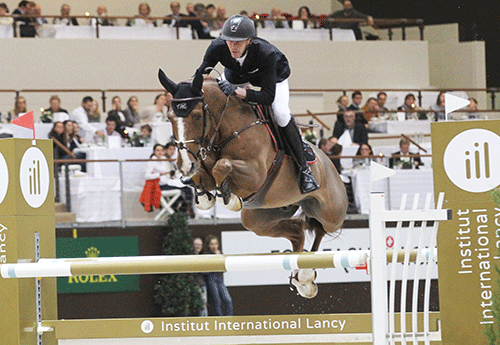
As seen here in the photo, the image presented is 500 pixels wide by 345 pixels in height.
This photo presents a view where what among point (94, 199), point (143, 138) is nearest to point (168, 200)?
point (94, 199)

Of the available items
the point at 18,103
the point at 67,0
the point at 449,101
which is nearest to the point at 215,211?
the point at 18,103

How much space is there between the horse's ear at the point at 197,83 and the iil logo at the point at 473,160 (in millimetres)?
1477

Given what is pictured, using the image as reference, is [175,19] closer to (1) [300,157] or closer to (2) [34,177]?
(1) [300,157]

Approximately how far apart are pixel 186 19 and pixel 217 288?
641 cm

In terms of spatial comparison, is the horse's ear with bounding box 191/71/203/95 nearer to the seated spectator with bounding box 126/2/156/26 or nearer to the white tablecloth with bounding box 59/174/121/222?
the white tablecloth with bounding box 59/174/121/222

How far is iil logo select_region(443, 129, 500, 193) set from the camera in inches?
123

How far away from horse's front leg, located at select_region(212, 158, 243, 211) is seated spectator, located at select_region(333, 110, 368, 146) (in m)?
6.36

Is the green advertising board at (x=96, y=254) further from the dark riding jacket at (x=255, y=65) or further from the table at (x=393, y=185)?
the dark riding jacket at (x=255, y=65)

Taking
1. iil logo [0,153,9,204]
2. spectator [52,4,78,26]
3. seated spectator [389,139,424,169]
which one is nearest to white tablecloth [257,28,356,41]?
spectator [52,4,78,26]

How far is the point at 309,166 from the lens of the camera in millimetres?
4734

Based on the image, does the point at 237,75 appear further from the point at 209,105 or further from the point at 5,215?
the point at 5,215

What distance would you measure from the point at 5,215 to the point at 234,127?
4.44 feet

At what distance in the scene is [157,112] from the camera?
10805 millimetres

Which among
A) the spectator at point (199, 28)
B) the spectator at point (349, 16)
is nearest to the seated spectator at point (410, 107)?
the spectator at point (349, 16)
